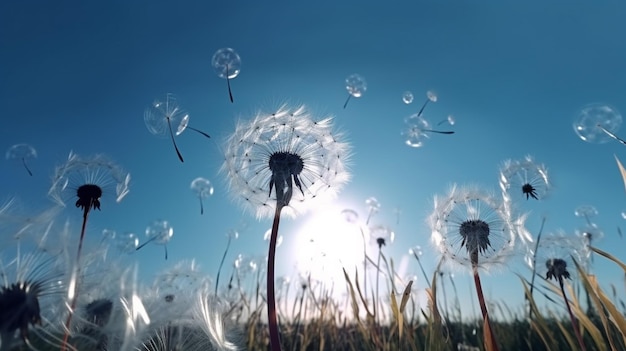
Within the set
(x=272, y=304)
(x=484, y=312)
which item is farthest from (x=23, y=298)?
(x=484, y=312)

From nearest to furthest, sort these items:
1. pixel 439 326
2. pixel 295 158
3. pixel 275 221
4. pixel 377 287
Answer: pixel 275 221 → pixel 439 326 → pixel 295 158 → pixel 377 287

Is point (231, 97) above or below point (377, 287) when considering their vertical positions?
above

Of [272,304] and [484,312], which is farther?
[484,312]

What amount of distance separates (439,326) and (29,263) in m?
2.28

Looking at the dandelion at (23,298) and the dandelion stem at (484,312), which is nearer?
the dandelion at (23,298)

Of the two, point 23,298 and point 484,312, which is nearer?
point 23,298

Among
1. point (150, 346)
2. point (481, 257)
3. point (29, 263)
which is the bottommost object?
point (150, 346)

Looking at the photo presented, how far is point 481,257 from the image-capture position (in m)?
3.55

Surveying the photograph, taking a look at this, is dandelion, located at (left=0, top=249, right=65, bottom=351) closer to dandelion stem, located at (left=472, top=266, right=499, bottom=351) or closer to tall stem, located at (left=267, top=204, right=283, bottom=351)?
tall stem, located at (left=267, top=204, right=283, bottom=351)

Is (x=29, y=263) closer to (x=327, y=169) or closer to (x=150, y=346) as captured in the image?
(x=150, y=346)

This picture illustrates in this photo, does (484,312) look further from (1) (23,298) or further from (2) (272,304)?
(1) (23,298)

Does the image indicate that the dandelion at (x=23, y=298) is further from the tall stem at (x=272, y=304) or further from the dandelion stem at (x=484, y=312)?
the dandelion stem at (x=484, y=312)

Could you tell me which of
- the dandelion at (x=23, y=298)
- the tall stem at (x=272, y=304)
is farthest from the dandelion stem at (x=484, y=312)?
the dandelion at (x=23, y=298)

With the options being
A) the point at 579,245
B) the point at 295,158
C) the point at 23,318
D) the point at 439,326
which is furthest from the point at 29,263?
the point at 579,245
